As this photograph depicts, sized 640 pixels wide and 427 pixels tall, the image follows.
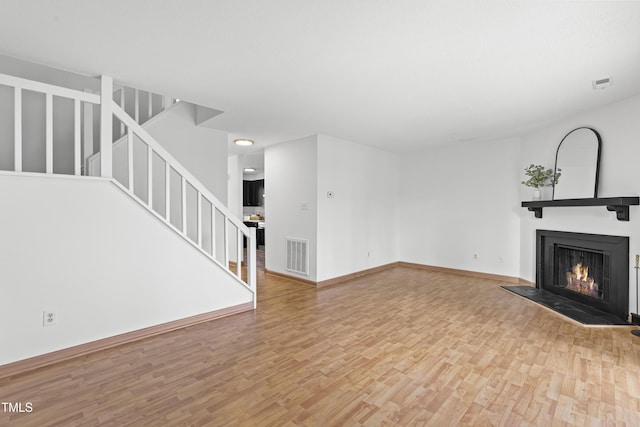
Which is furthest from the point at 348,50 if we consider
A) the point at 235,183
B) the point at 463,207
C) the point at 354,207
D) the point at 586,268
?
the point at 235,183

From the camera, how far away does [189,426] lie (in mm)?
1694

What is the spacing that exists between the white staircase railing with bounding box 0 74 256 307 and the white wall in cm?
17

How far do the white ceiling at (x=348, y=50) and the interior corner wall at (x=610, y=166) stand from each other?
26cm

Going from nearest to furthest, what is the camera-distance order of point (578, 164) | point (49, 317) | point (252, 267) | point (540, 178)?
point (49, 317), point (252, 267), point (578, 164), point (540, 178)

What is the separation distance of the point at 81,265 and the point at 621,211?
→ 17.7 ft

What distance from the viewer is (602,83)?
2.84m

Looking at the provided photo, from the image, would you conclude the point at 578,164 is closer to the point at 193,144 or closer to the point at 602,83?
the point at 602,83

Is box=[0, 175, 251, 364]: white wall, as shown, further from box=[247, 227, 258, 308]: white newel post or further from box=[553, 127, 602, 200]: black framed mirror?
box=[553, 127, 602, 200]: black framed mirror

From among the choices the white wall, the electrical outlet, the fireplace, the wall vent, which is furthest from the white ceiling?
the wall vent

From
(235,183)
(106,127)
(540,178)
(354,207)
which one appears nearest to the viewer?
(106,127)

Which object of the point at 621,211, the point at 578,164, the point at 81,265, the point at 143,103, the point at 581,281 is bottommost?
the point at 581,281

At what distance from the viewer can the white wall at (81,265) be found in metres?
2.27

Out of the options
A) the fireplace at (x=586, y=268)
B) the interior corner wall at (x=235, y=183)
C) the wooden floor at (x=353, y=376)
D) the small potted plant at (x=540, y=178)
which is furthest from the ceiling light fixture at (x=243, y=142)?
the fireplace at (x=586, y=268)

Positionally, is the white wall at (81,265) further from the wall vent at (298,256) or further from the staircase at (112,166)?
the wall vent at (298,256)
